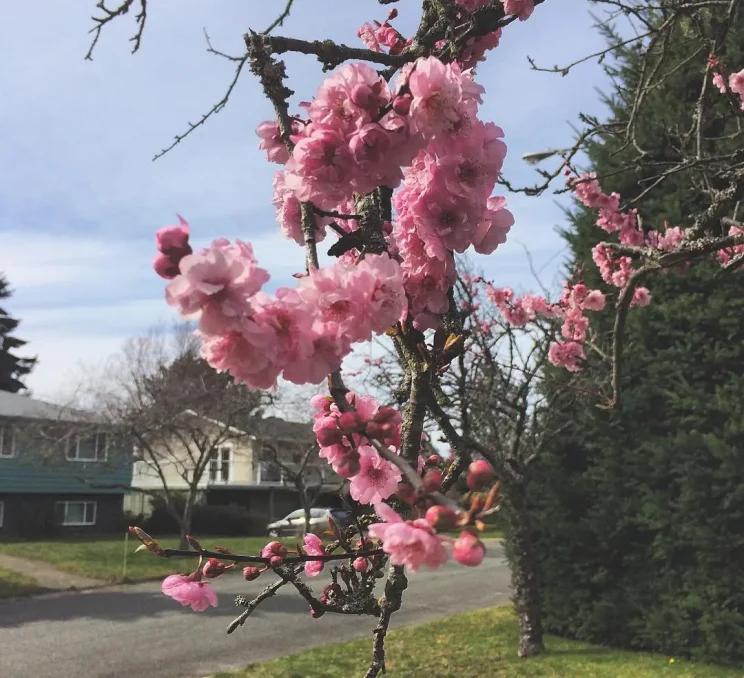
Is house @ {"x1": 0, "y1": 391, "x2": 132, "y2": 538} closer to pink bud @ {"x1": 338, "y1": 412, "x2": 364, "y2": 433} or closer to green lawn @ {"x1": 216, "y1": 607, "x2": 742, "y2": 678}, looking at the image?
green lawn @ {"x1": 216, "y1": 607, "x2": 742, "y2": 678}

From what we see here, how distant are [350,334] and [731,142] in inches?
276

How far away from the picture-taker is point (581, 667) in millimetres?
6688

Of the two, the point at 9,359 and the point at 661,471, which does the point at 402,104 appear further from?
the point at 9,359

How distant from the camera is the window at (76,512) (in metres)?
23.3

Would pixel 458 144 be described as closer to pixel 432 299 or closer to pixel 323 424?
pixel 432 299

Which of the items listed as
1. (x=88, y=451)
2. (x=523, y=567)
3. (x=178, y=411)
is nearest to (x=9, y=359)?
(x=88, y=451)

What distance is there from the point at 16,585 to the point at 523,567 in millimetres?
9514

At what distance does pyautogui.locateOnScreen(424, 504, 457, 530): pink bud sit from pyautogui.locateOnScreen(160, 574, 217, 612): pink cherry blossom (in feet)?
3.30

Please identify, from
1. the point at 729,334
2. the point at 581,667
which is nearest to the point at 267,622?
the point at 581,667

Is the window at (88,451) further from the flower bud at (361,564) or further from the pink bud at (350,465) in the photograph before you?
the pink bud at (350,465)

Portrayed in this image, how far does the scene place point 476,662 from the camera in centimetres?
726

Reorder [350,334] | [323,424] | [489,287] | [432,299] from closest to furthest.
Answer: [350,334]
[323,424]
[432,299]
[489,287]

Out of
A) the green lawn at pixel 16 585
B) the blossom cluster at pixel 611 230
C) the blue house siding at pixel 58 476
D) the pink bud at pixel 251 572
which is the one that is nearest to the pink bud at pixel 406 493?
the pink bud at pixel 251 572

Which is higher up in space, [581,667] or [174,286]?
[174,286]
